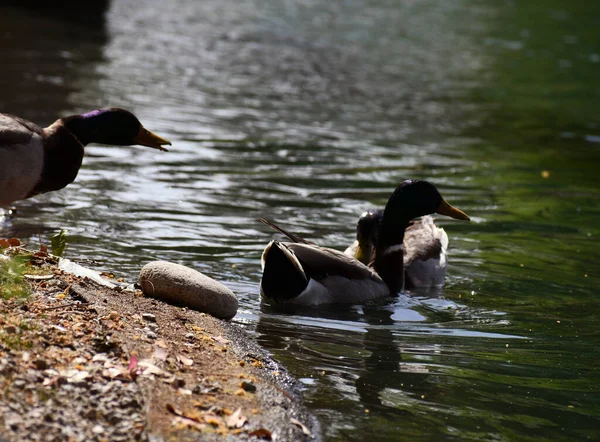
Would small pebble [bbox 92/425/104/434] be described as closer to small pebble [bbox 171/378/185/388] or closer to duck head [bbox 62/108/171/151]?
small pebble [bbox 171/378/185/388]

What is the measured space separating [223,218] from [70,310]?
5079 millimetres

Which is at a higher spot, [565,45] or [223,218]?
[565,45]

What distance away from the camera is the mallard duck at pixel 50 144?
24.3 feet

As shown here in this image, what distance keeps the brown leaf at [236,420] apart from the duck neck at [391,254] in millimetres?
4398

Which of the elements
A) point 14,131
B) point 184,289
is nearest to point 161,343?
point 184,289

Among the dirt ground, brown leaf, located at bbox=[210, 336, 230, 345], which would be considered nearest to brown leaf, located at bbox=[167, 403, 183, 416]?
the dirt ground

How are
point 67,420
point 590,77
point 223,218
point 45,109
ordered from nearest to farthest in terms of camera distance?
point 67,420
point 223,218
point 45,109
point 590,77

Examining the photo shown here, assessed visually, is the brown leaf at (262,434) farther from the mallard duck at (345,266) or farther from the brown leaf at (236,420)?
the mallard duck at (345,266)

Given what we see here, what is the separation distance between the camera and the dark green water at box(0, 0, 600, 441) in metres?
6.80

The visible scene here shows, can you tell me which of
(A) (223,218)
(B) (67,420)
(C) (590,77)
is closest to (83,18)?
(C) (590,77)

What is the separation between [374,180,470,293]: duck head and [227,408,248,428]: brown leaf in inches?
176

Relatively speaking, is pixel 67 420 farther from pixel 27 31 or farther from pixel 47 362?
pixel 27 31

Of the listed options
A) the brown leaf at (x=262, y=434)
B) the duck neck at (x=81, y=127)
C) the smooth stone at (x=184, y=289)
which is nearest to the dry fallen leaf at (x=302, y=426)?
the brown leaf at (x=262, y=434)

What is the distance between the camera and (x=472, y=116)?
824 inches
